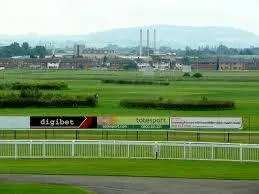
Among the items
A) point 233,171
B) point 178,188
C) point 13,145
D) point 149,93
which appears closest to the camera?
point 178,188

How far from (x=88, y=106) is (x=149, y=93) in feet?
65.0

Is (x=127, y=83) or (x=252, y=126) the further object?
(x=127, y=83)

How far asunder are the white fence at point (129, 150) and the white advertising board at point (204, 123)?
7609mm

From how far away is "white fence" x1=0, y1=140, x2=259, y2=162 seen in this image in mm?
30984

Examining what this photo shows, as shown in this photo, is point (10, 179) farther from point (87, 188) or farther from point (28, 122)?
point (28, 122)

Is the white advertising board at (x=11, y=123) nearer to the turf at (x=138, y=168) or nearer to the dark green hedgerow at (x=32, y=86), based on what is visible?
the turf at (x=138, y=168)

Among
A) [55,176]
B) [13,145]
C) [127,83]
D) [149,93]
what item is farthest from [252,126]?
[127,83]

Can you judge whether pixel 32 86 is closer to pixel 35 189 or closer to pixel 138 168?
pixel 138 168

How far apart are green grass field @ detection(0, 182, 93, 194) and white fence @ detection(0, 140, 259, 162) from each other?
6696 mm

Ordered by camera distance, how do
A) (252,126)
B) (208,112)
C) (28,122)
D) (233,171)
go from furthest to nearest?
(208,112) → (252,126) → (28,122) → (233,171)

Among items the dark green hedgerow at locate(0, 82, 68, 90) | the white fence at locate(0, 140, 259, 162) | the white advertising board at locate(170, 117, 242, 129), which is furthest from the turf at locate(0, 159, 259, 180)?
the dark green hedgerow at locate(0, 82, 68, 90)

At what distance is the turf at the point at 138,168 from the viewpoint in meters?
26.8

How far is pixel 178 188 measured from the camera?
2369 cm

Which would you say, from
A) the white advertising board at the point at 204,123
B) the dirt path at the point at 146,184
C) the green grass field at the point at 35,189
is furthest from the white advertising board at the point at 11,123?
the green grass field at the point at 35,189
